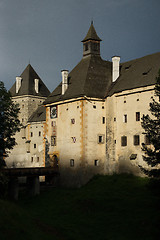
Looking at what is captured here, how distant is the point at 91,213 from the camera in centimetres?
3884

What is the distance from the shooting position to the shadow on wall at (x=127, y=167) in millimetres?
47312

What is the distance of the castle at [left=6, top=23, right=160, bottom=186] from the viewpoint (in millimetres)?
48406

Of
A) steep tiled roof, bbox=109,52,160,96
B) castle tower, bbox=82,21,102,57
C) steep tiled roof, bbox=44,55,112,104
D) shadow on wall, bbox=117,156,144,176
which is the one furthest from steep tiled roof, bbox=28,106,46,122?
shadow on wall, bbox=117,156,144,176

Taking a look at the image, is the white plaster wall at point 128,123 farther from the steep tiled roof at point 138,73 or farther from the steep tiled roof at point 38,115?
the steep tiled roof at point 38,115

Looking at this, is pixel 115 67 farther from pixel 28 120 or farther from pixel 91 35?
pixel 28 120

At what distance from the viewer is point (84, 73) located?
184 feet

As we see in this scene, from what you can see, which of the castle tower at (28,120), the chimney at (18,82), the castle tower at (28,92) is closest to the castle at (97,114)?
the castle tower at (28,120)

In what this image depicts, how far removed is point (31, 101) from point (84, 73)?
81.3ft

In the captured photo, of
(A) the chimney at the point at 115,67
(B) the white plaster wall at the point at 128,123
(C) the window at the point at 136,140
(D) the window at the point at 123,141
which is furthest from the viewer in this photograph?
(A) the chimney at the point at 115,67

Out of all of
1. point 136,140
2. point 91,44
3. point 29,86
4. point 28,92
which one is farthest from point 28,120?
point 136,140

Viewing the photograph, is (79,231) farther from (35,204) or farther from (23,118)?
(23,118)

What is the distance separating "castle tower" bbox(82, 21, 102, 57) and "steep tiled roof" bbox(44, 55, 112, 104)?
80cm

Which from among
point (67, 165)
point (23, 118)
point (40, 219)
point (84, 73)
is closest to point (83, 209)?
point (40, 219)

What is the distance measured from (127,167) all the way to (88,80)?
1339 cm
